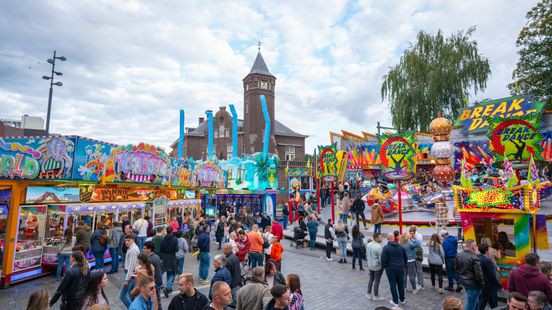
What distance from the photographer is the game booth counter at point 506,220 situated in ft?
26.0

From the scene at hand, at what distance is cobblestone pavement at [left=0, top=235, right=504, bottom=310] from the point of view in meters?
7.49

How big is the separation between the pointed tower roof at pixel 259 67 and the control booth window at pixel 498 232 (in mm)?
40086

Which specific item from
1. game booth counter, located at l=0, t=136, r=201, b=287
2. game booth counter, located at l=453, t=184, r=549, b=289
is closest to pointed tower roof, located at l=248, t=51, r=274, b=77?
game booth counter, located at l=0, t=136, r=201, b=287

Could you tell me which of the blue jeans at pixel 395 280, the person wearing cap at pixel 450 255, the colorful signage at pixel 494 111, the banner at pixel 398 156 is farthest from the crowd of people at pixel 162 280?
the colorful signage at pixel 494 111

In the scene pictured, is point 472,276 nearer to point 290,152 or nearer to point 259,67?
point 290,152

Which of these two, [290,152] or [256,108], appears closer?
[256,108]

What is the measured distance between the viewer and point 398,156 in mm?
12336

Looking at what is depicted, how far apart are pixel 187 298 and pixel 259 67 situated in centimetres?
4523

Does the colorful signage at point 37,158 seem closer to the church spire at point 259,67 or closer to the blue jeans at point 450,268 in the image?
the blue jeans at point 450,268

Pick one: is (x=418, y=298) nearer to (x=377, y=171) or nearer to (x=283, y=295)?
(x=283, y=295)

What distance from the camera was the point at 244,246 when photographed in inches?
364

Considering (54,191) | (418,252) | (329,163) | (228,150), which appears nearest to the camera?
(418,252)

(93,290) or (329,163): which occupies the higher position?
(329,163)

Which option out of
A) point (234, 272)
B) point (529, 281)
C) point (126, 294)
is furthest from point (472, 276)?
point (126, 294)
